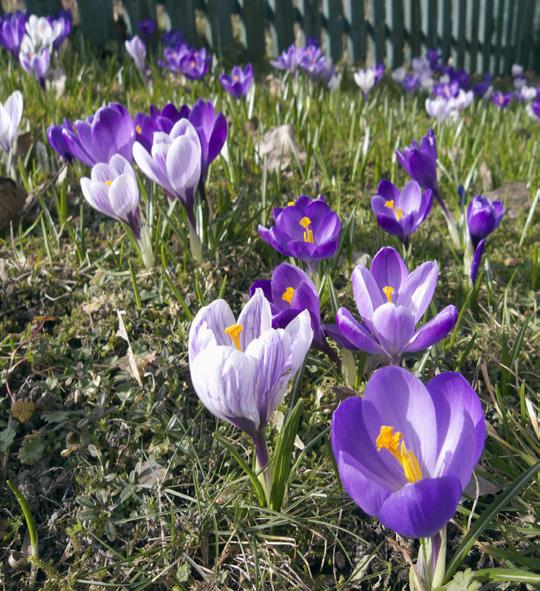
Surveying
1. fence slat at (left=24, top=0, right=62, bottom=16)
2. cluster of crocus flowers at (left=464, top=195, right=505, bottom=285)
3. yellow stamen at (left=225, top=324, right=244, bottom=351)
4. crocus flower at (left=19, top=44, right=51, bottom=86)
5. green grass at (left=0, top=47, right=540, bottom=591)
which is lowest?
green grass at (left=0, top=47, right=540, bottom=591)

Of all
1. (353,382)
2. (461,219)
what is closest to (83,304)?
(353,382)

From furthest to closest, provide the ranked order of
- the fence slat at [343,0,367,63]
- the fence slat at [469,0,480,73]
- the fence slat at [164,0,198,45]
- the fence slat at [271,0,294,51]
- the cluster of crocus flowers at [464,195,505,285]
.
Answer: the fence slat at [469,0,480,73]
the fence slat at [343,0,367,63]
the fence slat at [271,0,294,51]
the fence slat at [164,0,198,45]
the cluster of crocus flowers at [464,195,505,285]

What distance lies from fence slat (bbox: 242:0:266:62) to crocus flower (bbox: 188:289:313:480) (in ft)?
16.8

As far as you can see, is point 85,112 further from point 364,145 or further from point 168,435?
point 168,435

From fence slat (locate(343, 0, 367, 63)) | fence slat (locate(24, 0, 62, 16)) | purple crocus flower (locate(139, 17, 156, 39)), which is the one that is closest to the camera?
fence slat (locate(24, 0, 62, 16))

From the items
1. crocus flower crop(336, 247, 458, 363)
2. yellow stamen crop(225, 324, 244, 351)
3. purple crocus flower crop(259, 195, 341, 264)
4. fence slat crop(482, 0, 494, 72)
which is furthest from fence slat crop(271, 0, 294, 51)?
yellow stamen crop(225, 324, 244, 351)

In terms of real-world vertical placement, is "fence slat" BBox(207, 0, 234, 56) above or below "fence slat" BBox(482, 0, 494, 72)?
above

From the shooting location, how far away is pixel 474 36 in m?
8.95

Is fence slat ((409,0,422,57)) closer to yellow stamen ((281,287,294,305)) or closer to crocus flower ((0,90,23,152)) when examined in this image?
crocus flower ((0,90,23,152))

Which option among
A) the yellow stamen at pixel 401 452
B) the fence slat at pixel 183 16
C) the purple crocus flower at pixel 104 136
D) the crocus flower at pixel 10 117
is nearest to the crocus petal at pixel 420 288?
the yellow stamen at pixel 401 452

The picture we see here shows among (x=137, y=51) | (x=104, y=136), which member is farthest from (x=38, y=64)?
A: (x=104, y=136)

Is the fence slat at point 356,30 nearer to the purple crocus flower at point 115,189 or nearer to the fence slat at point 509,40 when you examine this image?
the fence slat at point 509,40

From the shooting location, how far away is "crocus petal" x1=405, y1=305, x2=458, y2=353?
1075 mm

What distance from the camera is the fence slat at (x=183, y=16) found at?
5105mm
